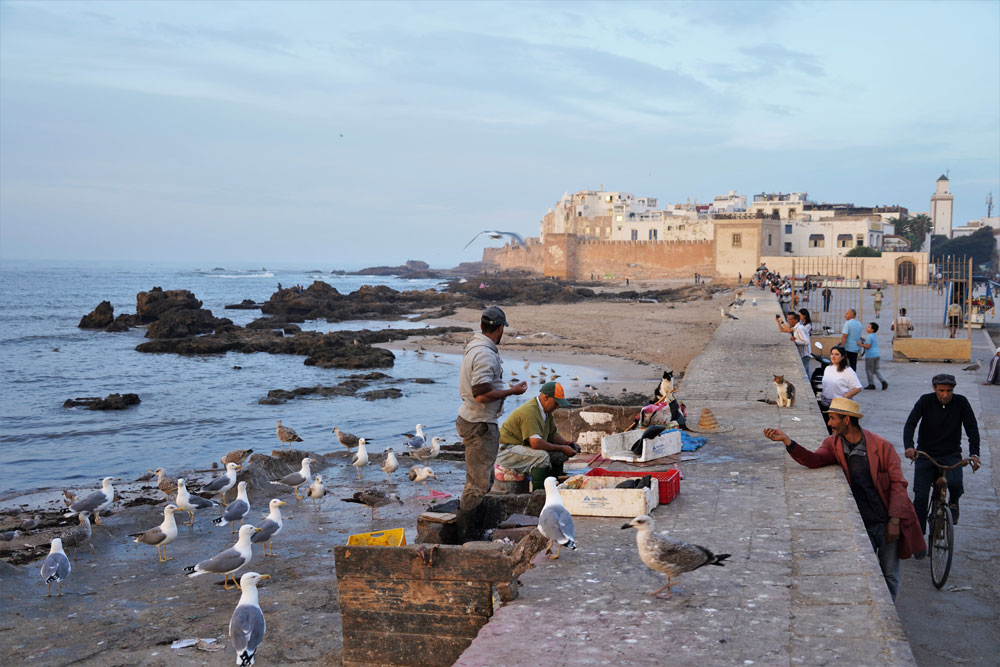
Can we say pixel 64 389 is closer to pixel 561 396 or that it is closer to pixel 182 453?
pixel 182 453

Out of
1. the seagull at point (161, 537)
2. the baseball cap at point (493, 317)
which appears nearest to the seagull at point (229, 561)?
the seagull at point (161, 537)

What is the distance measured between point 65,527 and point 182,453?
16.0 feet

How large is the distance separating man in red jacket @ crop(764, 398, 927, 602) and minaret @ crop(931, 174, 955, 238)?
108151 mm

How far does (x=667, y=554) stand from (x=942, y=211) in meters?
112

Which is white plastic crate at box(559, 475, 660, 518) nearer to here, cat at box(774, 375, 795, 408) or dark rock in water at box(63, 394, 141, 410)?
cat at box(774, 375, 795, 408)

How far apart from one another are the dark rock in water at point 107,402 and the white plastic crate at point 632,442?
50.9ft

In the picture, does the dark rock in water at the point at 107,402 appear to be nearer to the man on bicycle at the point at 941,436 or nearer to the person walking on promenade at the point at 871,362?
the person walking on promenade at the point at 871,362

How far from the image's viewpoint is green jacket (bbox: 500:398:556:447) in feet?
23.0

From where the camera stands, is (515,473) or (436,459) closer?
(515,473)

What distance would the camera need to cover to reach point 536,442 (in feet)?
22.5

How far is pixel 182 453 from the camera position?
47.4 ft

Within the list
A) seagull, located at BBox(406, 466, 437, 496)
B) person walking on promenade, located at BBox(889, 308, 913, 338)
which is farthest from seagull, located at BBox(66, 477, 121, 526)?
person walking on promenade, located at BBox(889, 308, 913, 338)

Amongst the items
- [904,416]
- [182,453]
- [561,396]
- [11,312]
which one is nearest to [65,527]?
[182,453]

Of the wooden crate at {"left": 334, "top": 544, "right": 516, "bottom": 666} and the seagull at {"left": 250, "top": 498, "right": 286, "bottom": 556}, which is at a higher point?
the wooden crate at {"left": 334, "top": 544, "right": 516, "bottom": 666}
